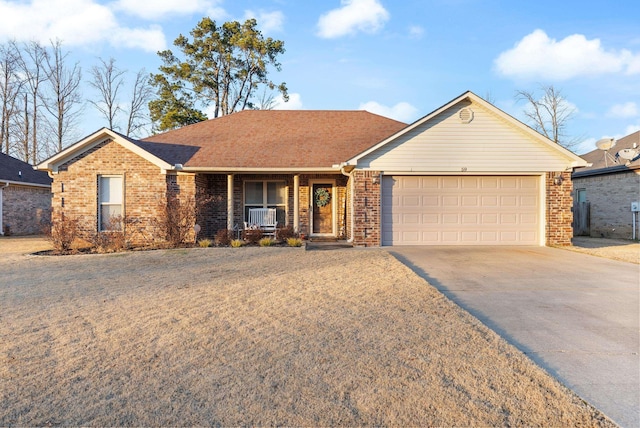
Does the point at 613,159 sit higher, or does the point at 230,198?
the point at 613,159

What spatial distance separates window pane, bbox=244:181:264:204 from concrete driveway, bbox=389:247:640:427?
241 inches

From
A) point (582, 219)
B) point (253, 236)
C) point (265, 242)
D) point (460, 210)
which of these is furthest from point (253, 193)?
point (582, 219)

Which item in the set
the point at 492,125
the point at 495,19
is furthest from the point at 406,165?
the point at 495,19

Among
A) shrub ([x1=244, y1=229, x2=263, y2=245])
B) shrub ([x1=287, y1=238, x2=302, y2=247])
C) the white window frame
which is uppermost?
the white window frame

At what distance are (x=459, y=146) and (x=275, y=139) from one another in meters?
6.52

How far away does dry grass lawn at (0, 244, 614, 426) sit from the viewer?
8.66ft

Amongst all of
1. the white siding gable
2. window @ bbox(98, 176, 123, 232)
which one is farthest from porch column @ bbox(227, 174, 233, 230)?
the white siding gable

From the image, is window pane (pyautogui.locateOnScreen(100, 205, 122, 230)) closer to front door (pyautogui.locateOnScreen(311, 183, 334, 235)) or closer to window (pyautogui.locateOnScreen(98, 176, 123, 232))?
window (pyautogui.locateOnScreen(98, 176, 123, 232))

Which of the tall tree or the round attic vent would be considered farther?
the tall tree

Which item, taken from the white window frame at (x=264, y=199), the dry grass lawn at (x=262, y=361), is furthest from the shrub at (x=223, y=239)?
the dry grass lawn at (x=262, y=361)

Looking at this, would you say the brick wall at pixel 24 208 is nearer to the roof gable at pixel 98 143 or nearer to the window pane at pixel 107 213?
the roof gable at pixel 98 143

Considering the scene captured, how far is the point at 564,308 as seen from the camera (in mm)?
5297

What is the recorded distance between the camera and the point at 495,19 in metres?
13.2

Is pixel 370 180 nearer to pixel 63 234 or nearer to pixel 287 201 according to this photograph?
pixel 287 201
